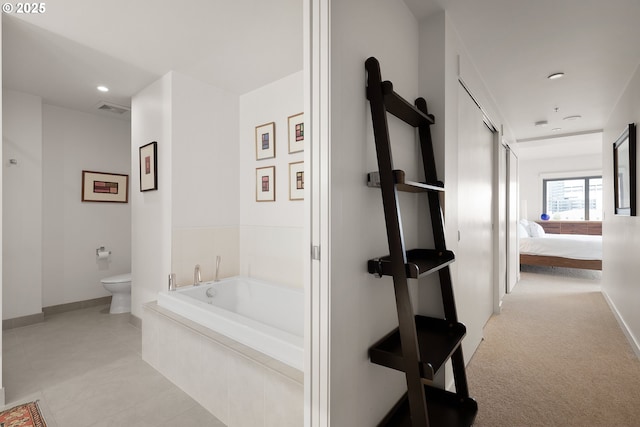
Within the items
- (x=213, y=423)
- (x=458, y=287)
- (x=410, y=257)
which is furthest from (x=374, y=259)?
(x=213, y=423)

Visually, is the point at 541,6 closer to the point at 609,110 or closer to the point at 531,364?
the point at 531,364

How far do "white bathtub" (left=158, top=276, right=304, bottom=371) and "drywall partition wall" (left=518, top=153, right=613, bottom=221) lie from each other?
7.20 m

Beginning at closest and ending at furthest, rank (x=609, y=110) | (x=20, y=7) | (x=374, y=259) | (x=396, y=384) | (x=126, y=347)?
(x=374, y=259)
(x=396, y=384)
(x=20, y=7)
(x=126, y=347)
(x=609, y=110)

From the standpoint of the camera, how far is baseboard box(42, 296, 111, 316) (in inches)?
143

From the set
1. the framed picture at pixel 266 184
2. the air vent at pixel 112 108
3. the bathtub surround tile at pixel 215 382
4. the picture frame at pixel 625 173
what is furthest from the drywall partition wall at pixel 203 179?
the picture frame at pixel 625 173

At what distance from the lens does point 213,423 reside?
181 cm

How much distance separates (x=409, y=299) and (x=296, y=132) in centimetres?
203

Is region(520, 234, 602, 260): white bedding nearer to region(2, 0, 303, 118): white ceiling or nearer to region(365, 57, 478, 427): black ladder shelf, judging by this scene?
region(365, 57, 478, 427): black ladder shelf

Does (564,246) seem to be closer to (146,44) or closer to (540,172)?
(540,172)

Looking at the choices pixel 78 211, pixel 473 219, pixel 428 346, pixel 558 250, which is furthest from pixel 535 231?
pixel 78 211

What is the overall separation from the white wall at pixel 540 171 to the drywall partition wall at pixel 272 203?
678 centimetres

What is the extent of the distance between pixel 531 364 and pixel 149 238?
352 centimetres

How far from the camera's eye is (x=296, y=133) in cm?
288

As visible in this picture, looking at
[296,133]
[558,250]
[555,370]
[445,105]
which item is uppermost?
[296,133]
